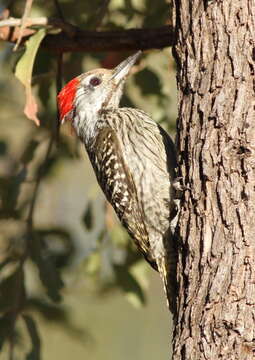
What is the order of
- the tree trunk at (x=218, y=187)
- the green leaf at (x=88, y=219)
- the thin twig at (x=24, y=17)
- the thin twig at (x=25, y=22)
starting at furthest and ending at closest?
the green leaf at (x=88, y=219) < the thin twig at (x=25, y=22) < the thin twig at (x=24, y=17) < the tree trunk at (x=218, y=187)

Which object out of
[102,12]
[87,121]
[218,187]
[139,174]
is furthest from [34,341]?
[218,187]

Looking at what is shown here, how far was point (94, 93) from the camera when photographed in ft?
21.5

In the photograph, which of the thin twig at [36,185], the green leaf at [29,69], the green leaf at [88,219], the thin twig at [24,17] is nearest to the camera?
the green leaf at [29,69]

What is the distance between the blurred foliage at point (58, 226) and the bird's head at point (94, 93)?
263 mm

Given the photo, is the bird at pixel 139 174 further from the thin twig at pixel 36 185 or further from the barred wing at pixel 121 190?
the thin twig at pixel 36 185

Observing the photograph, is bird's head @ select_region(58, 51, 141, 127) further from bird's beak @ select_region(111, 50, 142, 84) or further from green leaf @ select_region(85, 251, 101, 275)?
green leaf @ select_region(85, 251, 101, 275)

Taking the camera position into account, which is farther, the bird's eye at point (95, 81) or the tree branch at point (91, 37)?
the bird's eye at point (95, 81)

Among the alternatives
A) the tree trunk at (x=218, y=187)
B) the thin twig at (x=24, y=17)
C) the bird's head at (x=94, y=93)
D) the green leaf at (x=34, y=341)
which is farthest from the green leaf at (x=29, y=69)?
the green leaf at (x=34, y=341)

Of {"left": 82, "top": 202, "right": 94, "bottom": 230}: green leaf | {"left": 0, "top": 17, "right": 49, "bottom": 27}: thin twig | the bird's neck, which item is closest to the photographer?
{"left": 0, "top": 17, "right": 49, "bottom": 27}: thin twig

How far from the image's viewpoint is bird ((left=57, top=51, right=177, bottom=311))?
5.81 m

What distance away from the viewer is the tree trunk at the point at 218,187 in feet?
14.0

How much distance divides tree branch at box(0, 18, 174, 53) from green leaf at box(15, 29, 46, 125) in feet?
0.68

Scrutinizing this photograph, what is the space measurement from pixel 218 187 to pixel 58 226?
313 cm

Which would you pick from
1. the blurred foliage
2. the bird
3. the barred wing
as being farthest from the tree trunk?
the blurred foliage
